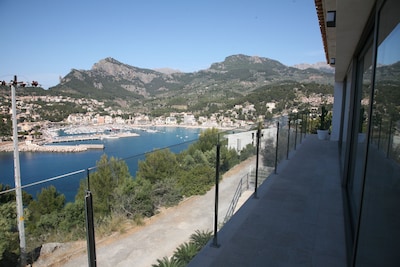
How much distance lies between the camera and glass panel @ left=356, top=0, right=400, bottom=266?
1222 millimetres

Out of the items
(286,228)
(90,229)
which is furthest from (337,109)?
(90,229)

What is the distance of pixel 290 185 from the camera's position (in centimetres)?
497

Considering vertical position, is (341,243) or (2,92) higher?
(2,92)

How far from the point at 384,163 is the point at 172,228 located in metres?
2.53

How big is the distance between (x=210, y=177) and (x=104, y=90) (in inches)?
4102

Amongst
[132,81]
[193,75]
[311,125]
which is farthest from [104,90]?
[311,125]

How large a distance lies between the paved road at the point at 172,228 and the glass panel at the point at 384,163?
1.80 meters

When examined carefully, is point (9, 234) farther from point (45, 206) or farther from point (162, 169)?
point (162, 169)

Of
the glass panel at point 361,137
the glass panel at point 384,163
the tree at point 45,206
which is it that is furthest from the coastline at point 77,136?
the glass panel at point 384,163

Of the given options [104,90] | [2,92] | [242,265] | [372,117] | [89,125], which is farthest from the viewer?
[104,90]

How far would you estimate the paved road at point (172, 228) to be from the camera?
3027 millimetres

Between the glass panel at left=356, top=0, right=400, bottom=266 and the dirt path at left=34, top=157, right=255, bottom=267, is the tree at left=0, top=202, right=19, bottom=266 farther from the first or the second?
the glass panel at left=356, top=0, right=400, bottom=266

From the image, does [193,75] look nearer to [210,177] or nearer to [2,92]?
[2,92]

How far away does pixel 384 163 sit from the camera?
1444 mm
